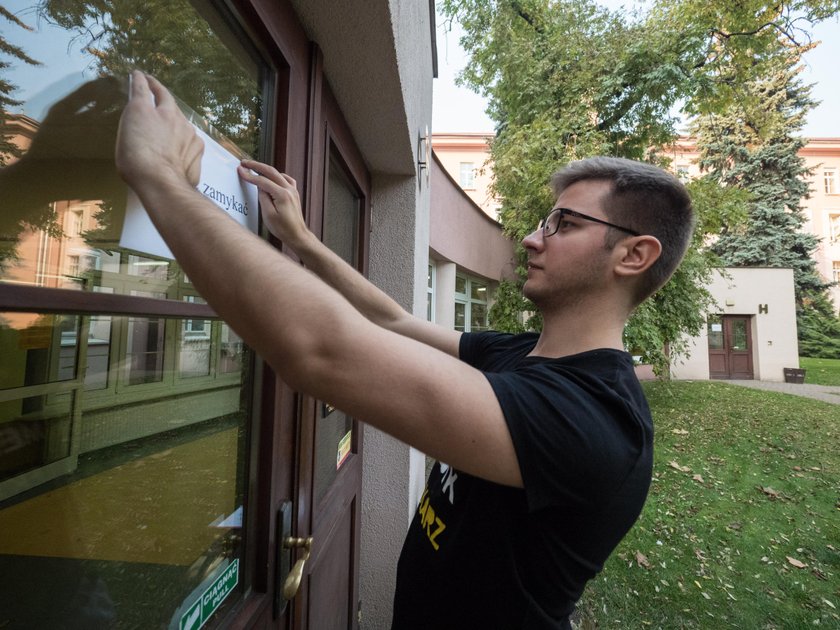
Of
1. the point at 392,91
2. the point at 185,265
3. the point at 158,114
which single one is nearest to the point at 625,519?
the point at 185,265

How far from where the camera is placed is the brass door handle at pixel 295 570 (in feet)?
4.25

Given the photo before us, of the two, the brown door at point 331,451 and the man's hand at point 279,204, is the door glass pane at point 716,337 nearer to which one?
the brown door at point 331,451

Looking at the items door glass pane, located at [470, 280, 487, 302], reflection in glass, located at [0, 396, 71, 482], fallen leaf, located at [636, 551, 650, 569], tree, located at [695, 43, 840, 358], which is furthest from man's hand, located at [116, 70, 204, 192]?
tree, located at [695, 43, 840, 358]

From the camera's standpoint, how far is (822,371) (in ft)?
63.8

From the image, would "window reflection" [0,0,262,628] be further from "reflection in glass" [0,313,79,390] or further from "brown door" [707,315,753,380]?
"brown door" [707,315,753,380]

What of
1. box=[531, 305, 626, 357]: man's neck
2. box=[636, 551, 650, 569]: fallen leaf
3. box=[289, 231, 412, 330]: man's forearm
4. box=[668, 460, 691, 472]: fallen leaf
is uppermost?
box=[289, 231, 412, 330]: man's forearm

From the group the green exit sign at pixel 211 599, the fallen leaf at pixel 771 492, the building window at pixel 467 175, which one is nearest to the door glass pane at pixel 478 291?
the fallen leaf at pixel 771 492

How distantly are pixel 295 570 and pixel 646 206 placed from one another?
1.41m

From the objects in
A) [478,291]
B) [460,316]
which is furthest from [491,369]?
[478,291]

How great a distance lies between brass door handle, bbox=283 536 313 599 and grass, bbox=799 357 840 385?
21.4 meters

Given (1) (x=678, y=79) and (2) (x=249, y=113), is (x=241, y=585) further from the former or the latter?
(1) (x=678, y=79)

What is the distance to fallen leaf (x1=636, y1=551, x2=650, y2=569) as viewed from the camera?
14.6ft

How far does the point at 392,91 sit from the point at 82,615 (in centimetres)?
179

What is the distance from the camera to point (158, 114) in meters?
0.79
